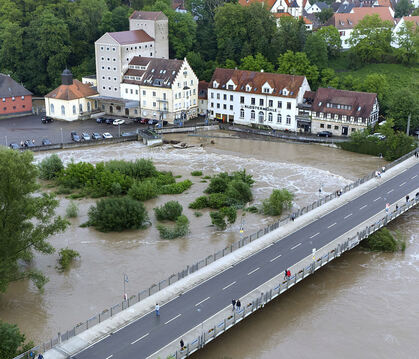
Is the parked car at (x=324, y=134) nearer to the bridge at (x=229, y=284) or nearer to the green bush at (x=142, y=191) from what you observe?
the bridge at (x=229, y=284)

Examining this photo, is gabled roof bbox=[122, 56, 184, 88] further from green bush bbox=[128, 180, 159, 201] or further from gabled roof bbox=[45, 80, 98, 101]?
green bush bbox=[128, 180, 159, 201]

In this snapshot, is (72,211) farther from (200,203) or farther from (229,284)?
(229,284)

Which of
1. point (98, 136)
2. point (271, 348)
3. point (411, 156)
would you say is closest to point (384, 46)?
point (411, 156)

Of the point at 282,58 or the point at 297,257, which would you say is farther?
the point at 282,58

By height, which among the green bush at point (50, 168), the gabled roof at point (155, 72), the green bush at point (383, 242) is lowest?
the green bush at point (383, 242)

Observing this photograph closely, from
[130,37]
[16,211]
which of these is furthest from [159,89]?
[16,211]

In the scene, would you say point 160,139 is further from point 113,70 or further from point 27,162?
point 27,162

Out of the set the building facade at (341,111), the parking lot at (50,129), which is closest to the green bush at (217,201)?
the parking lot at (50,129)

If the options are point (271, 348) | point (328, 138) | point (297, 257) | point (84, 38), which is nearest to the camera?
point (271, 348)
